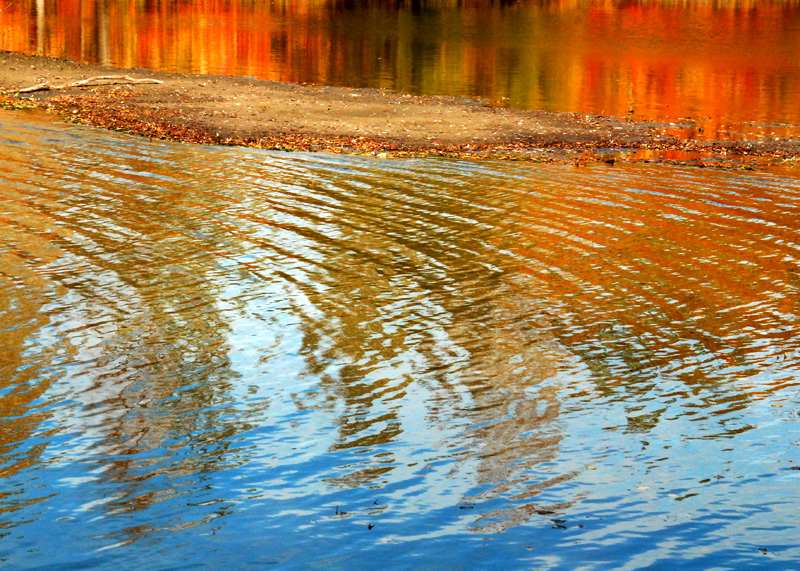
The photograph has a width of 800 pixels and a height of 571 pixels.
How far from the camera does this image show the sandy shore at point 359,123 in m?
28.4

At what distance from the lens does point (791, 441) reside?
974cm

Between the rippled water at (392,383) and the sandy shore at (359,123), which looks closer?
the rippled water at (392,383)

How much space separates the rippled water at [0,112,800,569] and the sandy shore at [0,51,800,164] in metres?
7.59

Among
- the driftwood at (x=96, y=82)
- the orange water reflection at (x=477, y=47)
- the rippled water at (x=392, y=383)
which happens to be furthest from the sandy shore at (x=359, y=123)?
the rippled water at (x=392, y=383)

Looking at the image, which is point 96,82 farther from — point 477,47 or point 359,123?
point 477,47

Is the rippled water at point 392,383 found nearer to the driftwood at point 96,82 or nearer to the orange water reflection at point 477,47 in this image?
the driftwood at point 96,82

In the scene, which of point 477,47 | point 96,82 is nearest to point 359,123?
point 96,82

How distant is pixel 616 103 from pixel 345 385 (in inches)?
1270

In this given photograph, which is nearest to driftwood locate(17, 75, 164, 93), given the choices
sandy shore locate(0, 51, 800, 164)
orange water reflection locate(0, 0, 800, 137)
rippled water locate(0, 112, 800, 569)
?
sandy shore locate(0, 51, 800, 164)

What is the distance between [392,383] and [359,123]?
868 inches

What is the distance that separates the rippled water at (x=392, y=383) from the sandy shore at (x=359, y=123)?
299 inches

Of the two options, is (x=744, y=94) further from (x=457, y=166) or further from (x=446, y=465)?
(x=446, y=465)

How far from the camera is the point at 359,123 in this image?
31.8 metres

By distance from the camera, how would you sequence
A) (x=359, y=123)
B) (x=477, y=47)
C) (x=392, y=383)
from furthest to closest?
(x=477, y=47)
(x=359, y=123)
(x=392, y=383)
